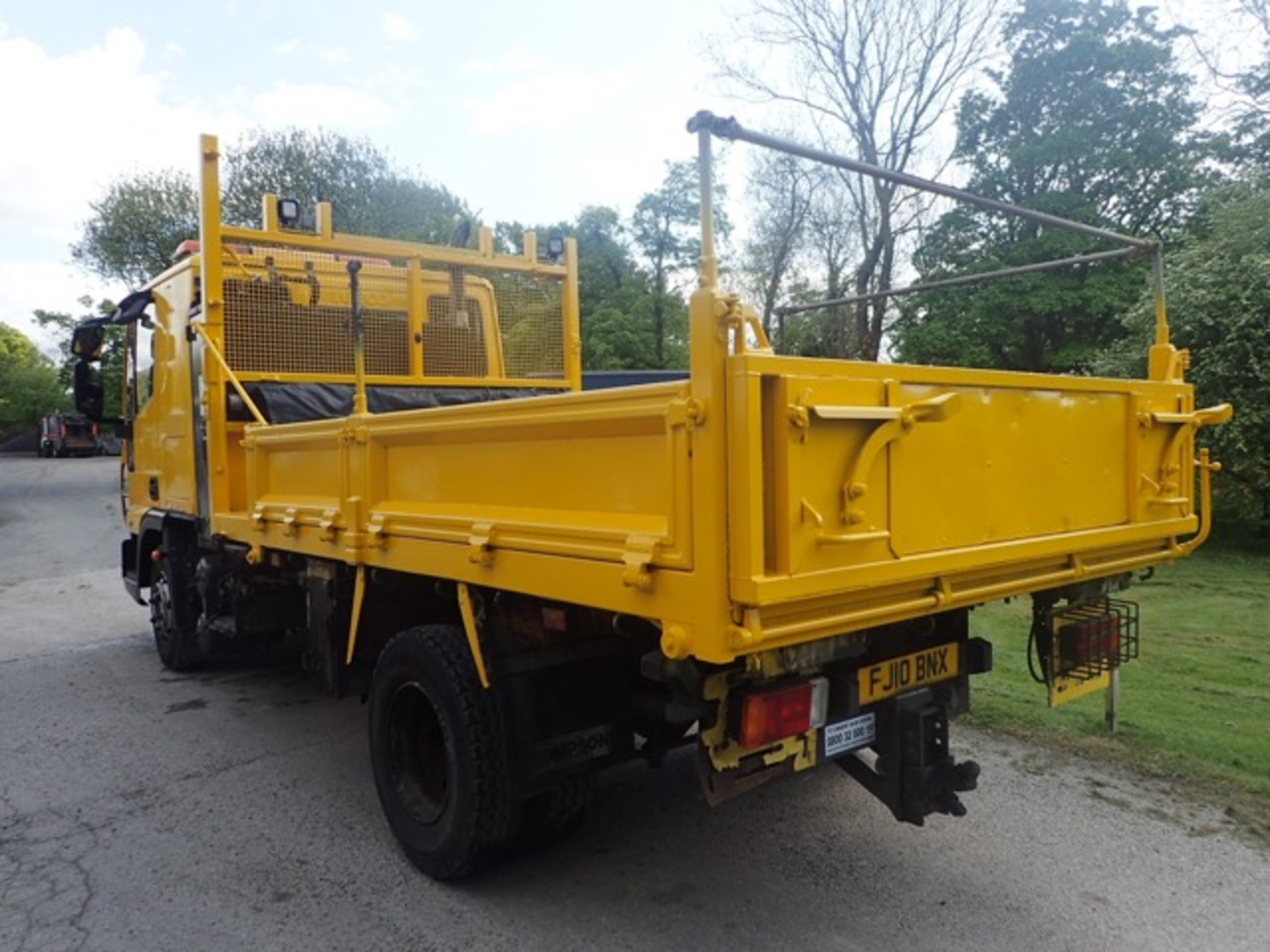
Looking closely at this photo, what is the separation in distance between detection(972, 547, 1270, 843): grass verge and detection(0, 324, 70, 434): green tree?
6171cm

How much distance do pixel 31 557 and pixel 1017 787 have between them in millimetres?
15393

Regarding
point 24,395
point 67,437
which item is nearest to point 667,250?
point 67,437

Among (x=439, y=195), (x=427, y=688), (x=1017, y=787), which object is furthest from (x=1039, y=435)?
(x=439, y=195)

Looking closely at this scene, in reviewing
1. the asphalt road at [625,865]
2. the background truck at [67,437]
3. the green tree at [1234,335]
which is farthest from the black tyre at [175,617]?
the background truck at [67,437]

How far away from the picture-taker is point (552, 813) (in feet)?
11.4

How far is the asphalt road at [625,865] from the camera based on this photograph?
3.11 meters

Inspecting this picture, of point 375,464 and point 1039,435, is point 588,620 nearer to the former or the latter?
point 375,464

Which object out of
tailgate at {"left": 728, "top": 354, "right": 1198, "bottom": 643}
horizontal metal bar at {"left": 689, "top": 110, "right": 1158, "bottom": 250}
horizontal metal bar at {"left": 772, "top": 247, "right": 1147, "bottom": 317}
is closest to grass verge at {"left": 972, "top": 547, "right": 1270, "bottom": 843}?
tailgate at {"left": 728, "top": 354, "right": 1198, "bottom": 643}

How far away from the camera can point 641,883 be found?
346 centimetres

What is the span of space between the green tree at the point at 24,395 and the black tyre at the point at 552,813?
62.2 metres

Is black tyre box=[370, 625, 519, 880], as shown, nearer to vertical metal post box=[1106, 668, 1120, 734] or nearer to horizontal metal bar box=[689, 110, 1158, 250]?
horizontal metal bar box=[689, 110, 1158, 250]

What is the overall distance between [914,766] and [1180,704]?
11.0ft

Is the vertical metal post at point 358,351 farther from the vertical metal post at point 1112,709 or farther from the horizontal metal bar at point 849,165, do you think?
the vertical metal post at point 1112,709

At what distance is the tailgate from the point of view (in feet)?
7.39
